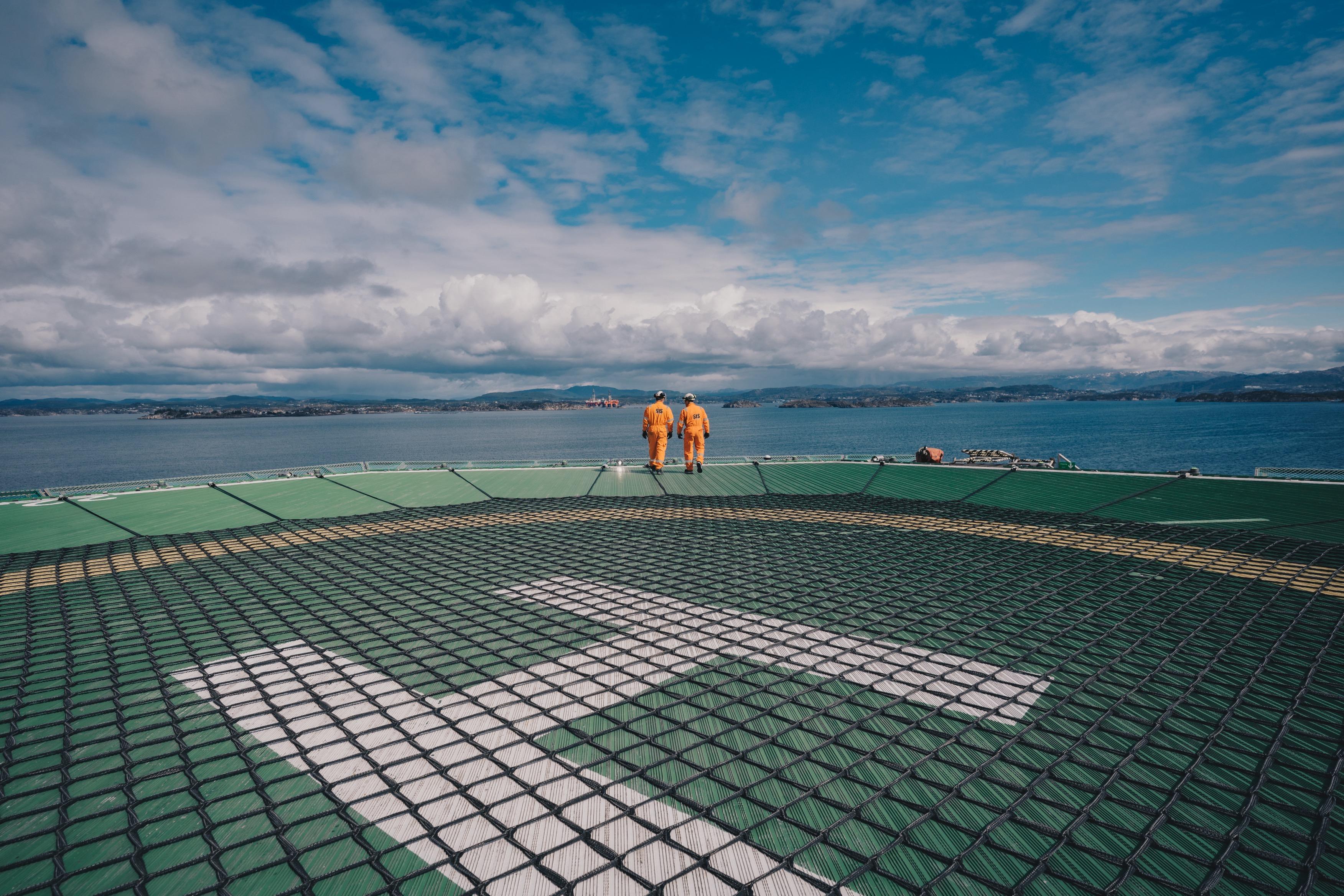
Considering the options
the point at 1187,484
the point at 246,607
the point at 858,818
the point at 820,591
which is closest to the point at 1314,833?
the point at 858,818

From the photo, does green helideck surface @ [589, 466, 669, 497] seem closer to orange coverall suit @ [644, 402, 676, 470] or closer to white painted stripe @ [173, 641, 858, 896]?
orange coverall suit @ [644, 402, 676, 470]

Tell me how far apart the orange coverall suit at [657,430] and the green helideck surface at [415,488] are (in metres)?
3.36

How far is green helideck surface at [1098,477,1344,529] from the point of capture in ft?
23.5

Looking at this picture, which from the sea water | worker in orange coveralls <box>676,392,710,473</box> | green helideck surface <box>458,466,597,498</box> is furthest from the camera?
the sea water

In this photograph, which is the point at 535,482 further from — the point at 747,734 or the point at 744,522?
the point at 747,734

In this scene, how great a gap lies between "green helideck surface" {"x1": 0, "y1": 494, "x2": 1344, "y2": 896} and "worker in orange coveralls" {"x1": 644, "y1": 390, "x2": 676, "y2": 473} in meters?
5.22

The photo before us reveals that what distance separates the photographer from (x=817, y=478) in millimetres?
11055

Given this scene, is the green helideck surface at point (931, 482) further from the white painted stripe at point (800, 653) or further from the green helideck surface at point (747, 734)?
the white painted stripe at point (800, 653)

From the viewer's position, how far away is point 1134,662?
390cm

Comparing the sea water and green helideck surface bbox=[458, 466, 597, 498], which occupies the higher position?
green helideck surface bbox=[458, 466, 597, 498]

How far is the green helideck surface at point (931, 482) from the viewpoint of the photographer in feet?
31.5

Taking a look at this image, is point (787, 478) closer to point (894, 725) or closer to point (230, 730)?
point (894, 725)

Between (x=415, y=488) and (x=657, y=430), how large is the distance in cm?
466

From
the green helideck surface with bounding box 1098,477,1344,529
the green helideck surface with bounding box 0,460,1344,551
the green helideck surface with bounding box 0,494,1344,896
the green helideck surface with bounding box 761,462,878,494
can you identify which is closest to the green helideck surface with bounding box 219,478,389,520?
the green helideck surface with bounding box 0,460,1344,551
